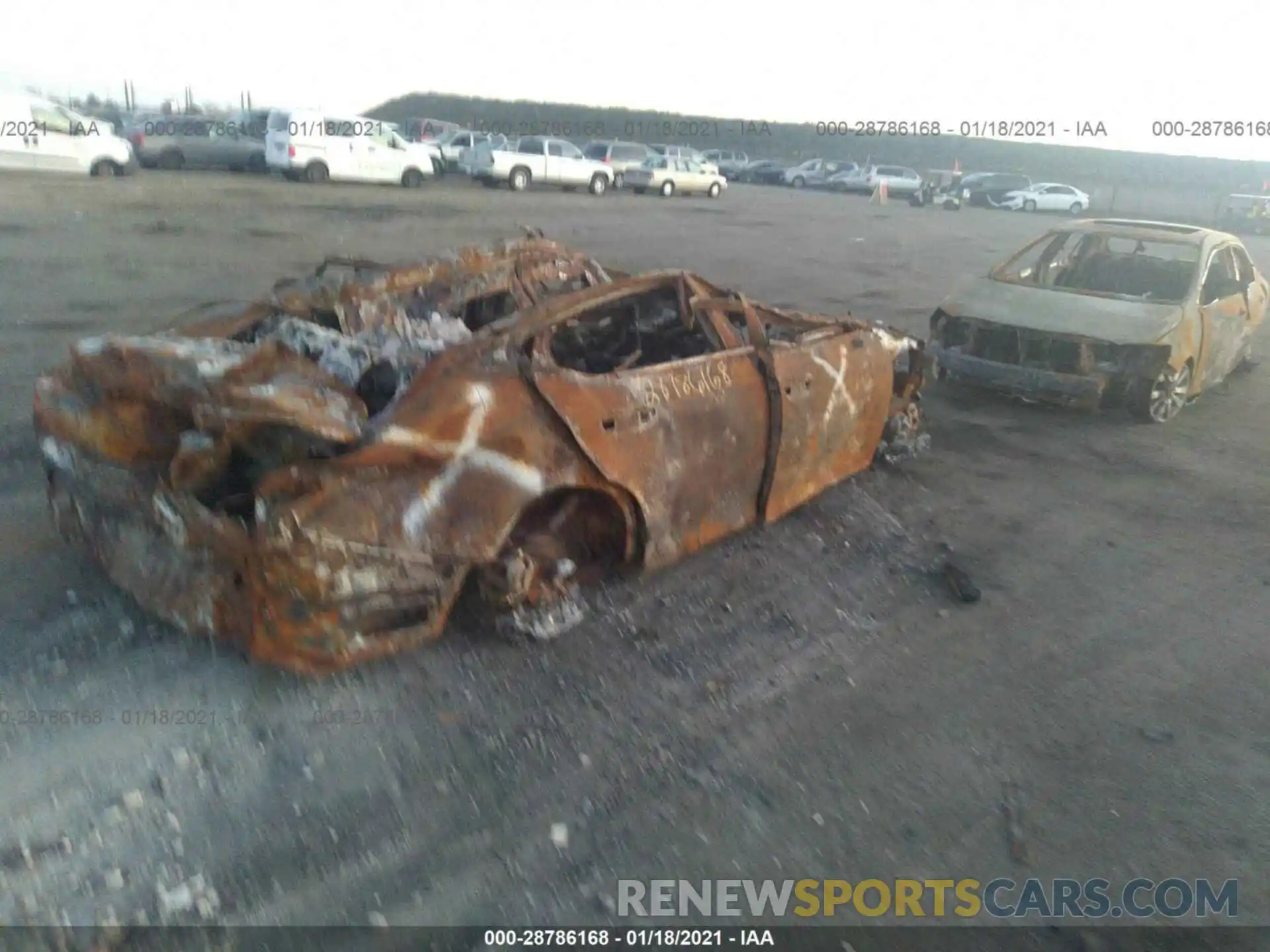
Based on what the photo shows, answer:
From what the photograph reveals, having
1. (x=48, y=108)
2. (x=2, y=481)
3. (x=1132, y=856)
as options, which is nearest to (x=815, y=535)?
(x=1132, y=856)

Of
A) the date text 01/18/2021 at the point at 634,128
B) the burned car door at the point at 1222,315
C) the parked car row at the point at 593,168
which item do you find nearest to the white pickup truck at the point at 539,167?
the parked car row at the point at 593,168

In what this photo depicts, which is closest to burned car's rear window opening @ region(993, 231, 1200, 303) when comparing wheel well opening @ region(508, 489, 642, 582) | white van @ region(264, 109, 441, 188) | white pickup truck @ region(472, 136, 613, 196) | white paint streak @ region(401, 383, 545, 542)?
wheel well opening @ region(508, 489, 642, 582)

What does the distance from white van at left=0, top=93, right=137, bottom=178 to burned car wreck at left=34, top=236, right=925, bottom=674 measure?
1837cm

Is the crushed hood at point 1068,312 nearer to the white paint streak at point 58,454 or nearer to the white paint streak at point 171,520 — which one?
the white paint streak at point 171,520

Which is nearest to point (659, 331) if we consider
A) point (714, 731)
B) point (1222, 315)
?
point (714, 731)

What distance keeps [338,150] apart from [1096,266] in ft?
63.4

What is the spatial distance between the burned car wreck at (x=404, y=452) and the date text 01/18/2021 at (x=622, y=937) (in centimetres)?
127

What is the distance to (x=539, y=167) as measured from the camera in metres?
26.8

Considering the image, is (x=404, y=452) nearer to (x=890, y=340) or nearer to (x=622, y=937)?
(x=622, y=937)

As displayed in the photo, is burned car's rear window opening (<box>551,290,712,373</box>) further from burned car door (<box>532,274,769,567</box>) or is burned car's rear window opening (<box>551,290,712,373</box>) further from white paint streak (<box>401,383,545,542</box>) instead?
white paint streak (<box>401,383,545,542</box>)

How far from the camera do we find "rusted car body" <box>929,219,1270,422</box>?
743 centimetres

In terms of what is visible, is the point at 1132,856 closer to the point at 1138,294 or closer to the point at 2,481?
the point at 2,481

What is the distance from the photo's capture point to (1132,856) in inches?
120

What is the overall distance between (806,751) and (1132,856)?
110cm
